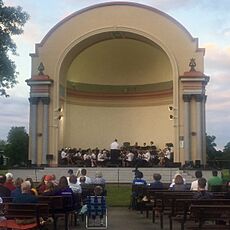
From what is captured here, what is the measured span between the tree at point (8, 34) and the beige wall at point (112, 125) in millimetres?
15373

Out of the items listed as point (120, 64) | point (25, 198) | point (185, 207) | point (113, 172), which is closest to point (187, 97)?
point (113, 172)

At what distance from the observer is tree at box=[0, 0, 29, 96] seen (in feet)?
86.8

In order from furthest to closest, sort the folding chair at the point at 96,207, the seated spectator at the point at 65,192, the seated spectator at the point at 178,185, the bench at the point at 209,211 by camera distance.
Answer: the seated spectator at the point at 178,185 < the folding chair at the point at 96,207 < the seated spectator at the point at 65,192 < the bench at the point at 209,211

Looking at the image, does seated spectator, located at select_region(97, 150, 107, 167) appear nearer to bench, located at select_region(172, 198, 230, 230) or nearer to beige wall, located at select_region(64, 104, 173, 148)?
beige wall, located at select_region(64, 104, 173, 148)

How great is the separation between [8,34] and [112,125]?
18409 mm

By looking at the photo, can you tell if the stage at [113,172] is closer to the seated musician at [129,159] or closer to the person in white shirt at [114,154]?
the seated musician at [129,159]

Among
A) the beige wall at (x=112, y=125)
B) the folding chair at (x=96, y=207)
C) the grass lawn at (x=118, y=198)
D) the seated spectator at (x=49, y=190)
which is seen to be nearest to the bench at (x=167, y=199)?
the folding chair at (x=96, y=207)

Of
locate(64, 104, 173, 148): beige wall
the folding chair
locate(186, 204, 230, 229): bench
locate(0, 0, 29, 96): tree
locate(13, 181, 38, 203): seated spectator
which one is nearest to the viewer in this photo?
locate(186, 204, 230, 229): bench

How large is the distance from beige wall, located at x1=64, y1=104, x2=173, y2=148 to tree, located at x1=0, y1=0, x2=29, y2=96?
50.4ft

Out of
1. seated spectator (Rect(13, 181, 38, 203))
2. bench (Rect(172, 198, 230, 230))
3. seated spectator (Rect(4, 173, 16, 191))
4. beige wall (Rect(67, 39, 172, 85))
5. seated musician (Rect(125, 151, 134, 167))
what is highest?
beige wall (Rect(67, 39, 172, 85))

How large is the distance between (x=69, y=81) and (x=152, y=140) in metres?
8.06

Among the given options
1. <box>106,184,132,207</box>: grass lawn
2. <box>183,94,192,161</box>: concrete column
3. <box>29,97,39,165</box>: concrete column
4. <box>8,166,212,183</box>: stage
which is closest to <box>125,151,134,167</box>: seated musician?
<box>8,166,212,183</box>: stage

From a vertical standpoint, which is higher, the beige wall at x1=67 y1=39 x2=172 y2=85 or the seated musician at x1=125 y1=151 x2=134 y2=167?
the beige wall at x1=67 y1=39 x2=172 y2=85

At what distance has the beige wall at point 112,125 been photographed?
42469 millimetres
